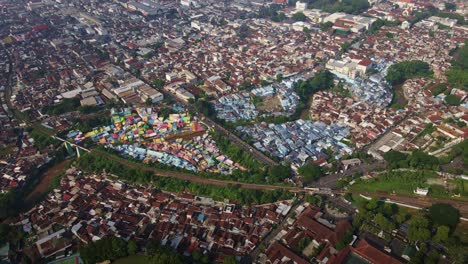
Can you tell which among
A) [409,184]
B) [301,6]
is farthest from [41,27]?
[409,184]

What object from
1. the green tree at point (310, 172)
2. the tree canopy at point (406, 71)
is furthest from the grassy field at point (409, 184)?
the tree canopy at point (406, 71)

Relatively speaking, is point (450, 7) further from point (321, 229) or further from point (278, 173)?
point (321, 229)

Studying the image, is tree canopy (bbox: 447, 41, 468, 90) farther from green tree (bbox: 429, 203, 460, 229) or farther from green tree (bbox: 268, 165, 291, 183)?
green tree (bbox: 268, 165, 291, 183)

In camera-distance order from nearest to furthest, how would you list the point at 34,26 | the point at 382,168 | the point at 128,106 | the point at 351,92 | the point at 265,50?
the point at 382,168 → the point at 128,106 → the point at 351,92 → the point at 265,50 → the point at 34,26

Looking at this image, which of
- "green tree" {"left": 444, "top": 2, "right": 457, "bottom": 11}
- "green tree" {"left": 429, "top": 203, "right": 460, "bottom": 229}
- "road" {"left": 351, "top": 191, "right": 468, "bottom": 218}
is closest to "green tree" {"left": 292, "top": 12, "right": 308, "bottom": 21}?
"green tree" {"left": 444, "top": 2, "right": 457, "bottom": 11}

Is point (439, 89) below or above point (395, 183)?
above

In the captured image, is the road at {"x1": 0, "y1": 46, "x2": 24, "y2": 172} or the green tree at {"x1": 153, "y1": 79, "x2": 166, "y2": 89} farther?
the green tree at {"x1": 153, "y1": 79, "x2": 166, "y2": 89}

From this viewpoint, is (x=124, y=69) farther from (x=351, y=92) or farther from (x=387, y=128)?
(x=387, y=128)

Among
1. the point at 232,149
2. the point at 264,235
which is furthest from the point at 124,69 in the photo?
the point at 264,235

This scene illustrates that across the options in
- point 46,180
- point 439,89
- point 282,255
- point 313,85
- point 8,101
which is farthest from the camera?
point 313,85
